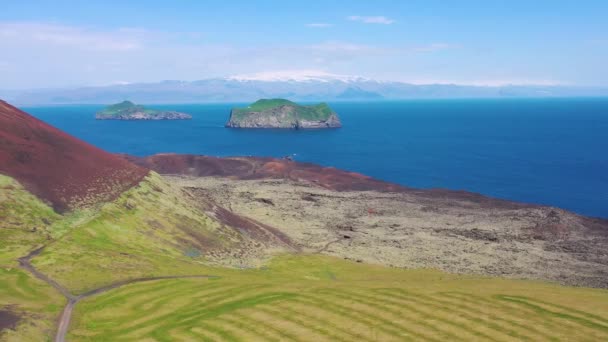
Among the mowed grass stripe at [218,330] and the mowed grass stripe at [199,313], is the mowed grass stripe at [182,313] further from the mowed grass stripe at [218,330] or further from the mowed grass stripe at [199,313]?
the mowed grass stripe at [218,330]

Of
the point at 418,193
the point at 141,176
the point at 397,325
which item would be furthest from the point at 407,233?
the point at 397,325

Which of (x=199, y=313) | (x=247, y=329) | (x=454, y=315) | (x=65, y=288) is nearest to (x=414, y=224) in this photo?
(x=454, y=315)

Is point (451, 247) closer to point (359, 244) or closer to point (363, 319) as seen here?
point (359, 244)

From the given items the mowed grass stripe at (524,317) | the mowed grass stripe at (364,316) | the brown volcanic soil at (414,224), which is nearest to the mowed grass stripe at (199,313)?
the mowed grass stripe at (364,316)

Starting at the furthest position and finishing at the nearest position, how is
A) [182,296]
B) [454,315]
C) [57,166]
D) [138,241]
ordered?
1. [57,166]
2. [138,241]
3. [182,296]
4. [454,315]

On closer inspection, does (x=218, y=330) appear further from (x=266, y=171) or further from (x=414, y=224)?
(x=266, y=171)
